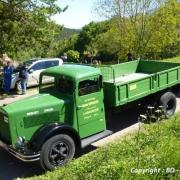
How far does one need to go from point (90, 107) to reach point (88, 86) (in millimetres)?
525

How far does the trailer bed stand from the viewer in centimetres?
934

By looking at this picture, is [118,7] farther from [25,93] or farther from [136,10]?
[25,93]

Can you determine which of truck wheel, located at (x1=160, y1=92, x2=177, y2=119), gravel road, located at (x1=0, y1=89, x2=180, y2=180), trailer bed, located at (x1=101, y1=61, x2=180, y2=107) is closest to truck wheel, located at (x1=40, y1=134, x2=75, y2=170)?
gravel road, located at (x1=0, y1=89, x2=180, y2=180)

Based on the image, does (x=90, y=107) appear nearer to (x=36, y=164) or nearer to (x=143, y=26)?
(x=36, y=164)

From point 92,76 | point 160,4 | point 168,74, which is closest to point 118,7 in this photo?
point 160,4

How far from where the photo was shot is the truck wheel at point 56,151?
7.66m

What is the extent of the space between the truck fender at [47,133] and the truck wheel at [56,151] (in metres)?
0.10

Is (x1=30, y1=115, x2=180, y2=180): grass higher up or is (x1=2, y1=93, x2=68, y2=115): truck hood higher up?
(x1=2, y1=93, x2=68, y2=115): truck hood

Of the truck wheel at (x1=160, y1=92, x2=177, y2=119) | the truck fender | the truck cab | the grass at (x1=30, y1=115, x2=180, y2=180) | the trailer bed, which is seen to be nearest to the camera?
the grass at (x1=30, y1=115, x2=180, y2=180)

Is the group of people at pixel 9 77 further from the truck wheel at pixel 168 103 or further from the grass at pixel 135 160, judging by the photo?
the grass at pixel 135 160

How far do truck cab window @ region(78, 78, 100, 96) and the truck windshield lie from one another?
242 millimetres

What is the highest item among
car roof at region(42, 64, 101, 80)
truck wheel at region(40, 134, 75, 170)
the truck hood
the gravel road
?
car roof at region(42, 64, 101, 80)

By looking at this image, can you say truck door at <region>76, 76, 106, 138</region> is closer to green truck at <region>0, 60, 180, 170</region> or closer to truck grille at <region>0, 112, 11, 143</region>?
green truck at <region>0, 60, 180, 170</region>

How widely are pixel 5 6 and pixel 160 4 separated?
15259mm
